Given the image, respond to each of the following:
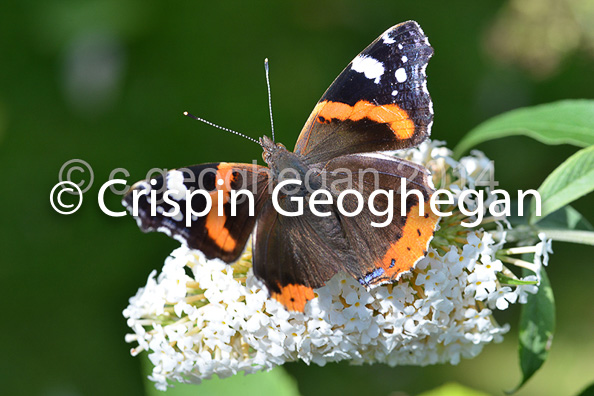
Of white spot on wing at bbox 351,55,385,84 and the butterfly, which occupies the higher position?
white spot on wing at bbox 351,55,385,84

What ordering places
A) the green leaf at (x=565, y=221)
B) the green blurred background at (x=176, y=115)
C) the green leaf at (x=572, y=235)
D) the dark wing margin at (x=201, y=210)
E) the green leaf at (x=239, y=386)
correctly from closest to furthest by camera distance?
the dark wing margin at (x=201, y=210), the green leaf at (x=572, y=235), the green leaf at (x=565, y=221), the green leaf at (x=239, y=386), the green blurred background at (x=176, y=115)

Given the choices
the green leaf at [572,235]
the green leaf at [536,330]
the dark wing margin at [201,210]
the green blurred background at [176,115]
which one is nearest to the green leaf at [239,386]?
the dark wing margin at [201,210]

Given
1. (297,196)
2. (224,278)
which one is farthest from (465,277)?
(224,278)

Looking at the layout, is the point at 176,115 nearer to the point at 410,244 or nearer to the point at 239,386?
the point at 239,386

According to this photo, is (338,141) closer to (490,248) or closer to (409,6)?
(490,248)

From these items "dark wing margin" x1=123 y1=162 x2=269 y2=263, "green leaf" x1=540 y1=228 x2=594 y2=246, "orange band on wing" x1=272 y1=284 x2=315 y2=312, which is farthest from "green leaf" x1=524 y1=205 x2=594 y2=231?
"dark wing margin" x1=123 y1=162 x2=269 y2=263

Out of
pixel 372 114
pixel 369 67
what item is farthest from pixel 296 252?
pixel 369 67

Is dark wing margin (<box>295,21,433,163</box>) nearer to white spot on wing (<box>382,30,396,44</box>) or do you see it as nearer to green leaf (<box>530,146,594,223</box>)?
white spot on wing (<box>382,30,396,44</box>)

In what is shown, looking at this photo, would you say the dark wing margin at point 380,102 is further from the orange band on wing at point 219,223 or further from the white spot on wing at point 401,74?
the orange band on wing at point 219,223
